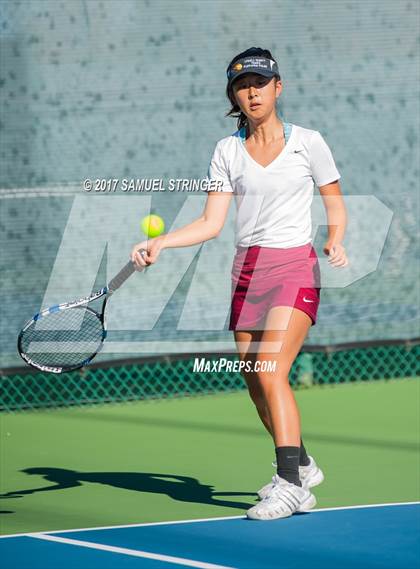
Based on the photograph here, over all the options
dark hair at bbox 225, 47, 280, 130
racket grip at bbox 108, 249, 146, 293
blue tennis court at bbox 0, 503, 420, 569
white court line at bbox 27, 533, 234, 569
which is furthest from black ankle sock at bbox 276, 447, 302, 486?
dark hair at bbox 225, 47, 280, 130

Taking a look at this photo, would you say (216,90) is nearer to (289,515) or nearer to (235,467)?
(235,467)

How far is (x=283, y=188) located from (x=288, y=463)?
1102mm

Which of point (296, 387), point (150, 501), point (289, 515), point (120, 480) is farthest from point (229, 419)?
point (289, 515)

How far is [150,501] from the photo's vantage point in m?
6.27

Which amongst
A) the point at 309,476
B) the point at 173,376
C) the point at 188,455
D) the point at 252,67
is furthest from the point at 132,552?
the point at 173,376

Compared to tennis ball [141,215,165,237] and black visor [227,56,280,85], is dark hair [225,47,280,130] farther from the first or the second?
tennis ball [141,215,165,237]

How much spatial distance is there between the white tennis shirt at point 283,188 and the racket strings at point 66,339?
0.87 m

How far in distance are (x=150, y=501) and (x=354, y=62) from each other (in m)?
4.18

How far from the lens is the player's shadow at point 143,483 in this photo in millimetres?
6324

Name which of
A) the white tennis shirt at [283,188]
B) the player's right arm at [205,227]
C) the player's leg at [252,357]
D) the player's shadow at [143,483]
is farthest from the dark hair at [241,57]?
the player's shadow at [143,483]

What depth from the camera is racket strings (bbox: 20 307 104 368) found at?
6.32 metres

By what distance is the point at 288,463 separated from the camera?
5.69 m

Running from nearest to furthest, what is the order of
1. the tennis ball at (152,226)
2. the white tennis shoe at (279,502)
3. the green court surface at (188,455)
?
1. the white tennis shoe at (279,502)
2. the tennis ball at (152,226)
3. the green court surface at (188,455)

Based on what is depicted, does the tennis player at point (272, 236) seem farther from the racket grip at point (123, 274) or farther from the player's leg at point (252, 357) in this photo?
the racket grip at point (123, 274)
